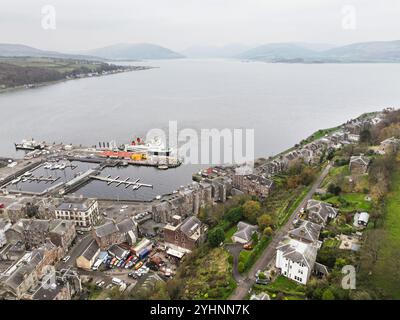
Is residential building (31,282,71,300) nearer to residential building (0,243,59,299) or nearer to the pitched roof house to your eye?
residential building (0,243,59,299)

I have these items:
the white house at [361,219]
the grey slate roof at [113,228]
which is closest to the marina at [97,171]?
the grey slate roof at [113,228]

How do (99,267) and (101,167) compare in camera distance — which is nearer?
(99,267)

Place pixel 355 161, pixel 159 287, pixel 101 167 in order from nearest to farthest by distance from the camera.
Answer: pixel 159 287 < pixel 355 161 < pixel 101 167

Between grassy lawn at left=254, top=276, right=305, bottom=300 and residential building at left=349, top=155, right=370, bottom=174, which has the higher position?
residential building at left=349, top=155, right=370, bottom=174

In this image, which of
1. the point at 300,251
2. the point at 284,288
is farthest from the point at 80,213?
the point at 300,251

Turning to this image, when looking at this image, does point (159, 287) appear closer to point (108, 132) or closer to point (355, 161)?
point (355, 161)

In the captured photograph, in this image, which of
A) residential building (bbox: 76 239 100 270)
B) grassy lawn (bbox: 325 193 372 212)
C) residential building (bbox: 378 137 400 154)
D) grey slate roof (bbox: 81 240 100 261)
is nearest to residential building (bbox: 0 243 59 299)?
residential building (bbox: 76 239 100 270)

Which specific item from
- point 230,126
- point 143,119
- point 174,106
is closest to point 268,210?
point 230,126
